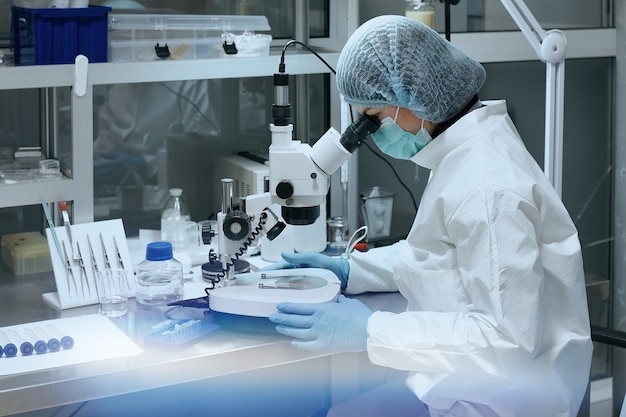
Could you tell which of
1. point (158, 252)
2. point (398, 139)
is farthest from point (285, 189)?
point (158, 252)

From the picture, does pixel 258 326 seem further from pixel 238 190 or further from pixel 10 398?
pixel 238 190

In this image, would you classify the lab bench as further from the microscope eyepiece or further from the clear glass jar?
the microscope eyepiece

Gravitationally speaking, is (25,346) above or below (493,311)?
below

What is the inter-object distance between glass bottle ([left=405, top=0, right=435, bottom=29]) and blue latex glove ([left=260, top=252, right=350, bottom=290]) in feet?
2.21

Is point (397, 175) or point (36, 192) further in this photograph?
point (397, 175)

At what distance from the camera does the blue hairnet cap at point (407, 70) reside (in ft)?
5.46

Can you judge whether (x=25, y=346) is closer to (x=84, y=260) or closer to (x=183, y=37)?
(x=84, y=260)

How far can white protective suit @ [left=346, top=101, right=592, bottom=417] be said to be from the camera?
1523 mm

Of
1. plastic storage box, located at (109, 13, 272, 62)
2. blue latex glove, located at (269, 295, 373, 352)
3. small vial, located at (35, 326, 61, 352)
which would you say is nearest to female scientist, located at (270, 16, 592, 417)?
blue latex glove, located at (269, 295, 373, 352)

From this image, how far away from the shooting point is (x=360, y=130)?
1744mm

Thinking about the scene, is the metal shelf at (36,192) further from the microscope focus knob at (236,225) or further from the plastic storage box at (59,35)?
the microscope focus knob at (236,225)

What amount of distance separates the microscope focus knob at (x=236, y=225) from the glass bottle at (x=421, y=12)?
79cm

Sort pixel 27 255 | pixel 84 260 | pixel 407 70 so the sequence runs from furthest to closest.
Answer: pixel 27 255
pixel 84 260
pixel 407 70

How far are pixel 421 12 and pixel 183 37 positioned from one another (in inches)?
24.0
